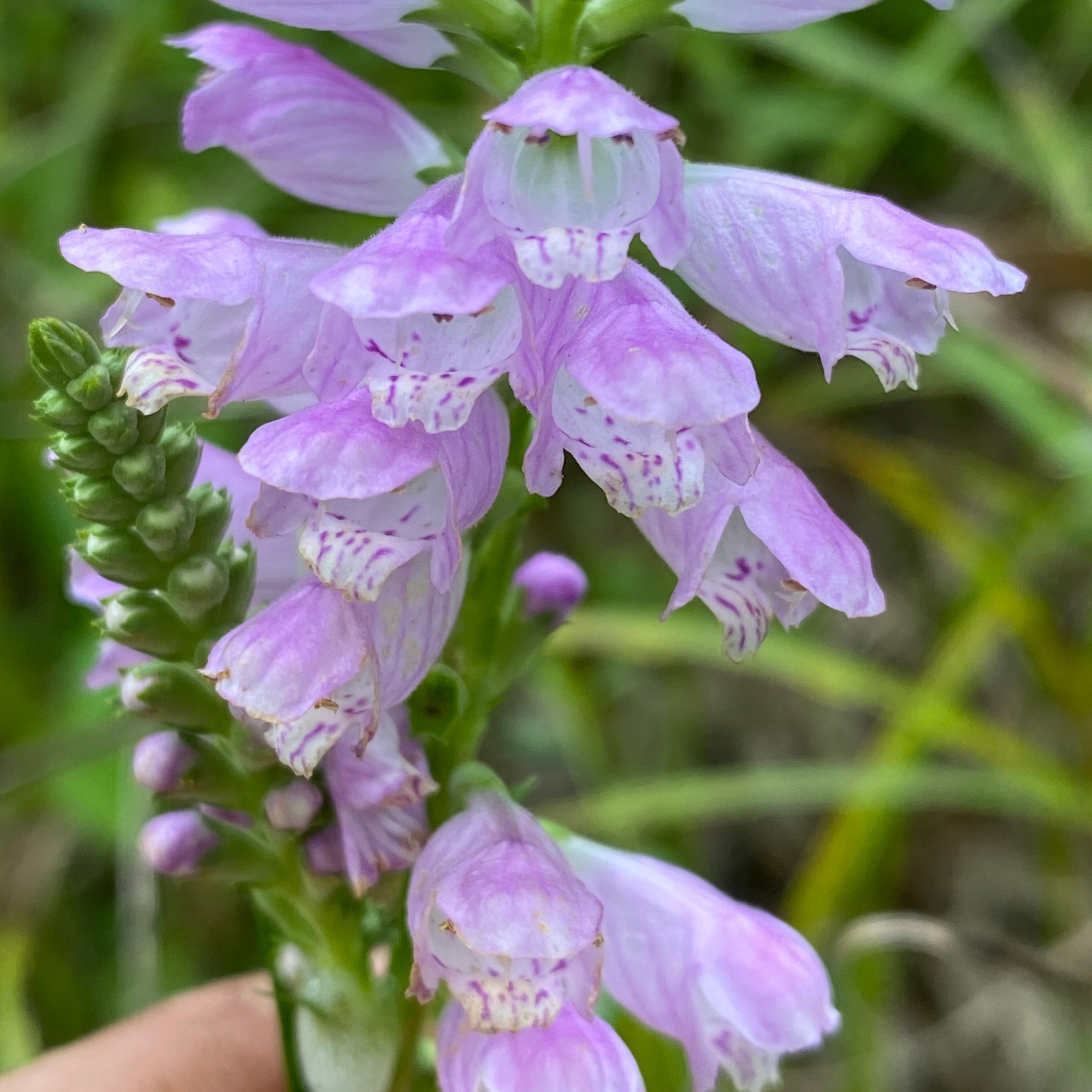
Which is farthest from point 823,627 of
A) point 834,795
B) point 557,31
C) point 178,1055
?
point 557,31

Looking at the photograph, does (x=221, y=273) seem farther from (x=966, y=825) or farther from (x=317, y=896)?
(x=966, y=825)

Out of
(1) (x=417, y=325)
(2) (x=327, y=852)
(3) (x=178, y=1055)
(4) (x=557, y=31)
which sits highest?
(4) (x=557, y=31)

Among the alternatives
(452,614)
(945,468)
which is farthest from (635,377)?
(945,468)

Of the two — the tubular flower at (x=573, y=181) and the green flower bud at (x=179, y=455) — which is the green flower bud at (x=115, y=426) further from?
the tubular flower at (x=573, y=181)

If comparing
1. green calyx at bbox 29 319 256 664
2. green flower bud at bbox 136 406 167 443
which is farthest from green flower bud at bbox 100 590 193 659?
green flower bud at bbox 136 406 167 443

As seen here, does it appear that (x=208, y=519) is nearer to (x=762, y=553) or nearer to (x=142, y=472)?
(x=142, y=472)

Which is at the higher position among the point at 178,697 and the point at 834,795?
the point at 178,697
